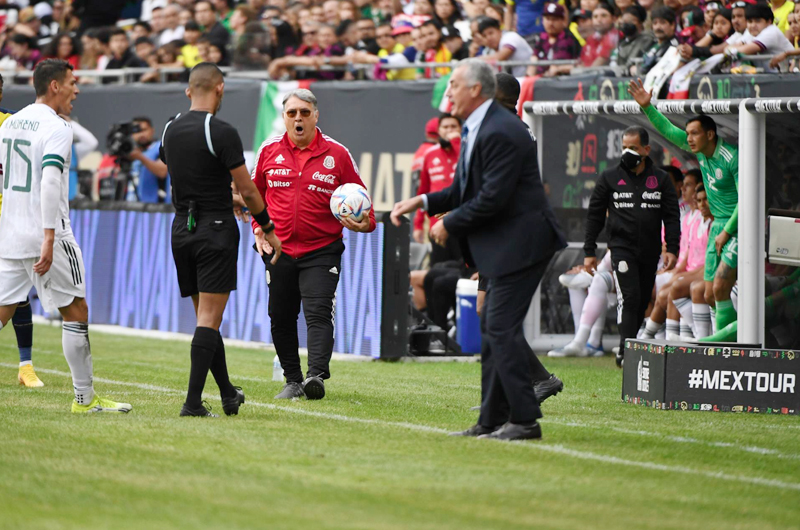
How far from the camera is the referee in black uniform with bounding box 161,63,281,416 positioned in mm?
7871

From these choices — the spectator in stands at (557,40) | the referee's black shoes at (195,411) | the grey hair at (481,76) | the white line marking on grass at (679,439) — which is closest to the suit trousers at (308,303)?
the referee's black shoes at (195,411)

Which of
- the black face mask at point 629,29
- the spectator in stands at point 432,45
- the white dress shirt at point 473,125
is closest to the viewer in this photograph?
the white dress shirt at point 473,125

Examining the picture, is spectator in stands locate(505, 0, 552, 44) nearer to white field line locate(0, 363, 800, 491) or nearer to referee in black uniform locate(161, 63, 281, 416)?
white field line locate(0, 363, 800, 491)

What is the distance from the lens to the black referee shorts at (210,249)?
7.94m

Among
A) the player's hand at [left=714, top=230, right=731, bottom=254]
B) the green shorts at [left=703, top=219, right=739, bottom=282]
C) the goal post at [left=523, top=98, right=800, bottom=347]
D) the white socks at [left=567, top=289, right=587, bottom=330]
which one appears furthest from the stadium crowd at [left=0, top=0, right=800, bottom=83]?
the player's hand at [left=714, top=230, right=731, bottom=254]

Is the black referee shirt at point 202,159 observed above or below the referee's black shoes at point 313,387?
above

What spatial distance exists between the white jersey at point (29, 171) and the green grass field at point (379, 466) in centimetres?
113

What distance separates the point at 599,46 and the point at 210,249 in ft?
29.4

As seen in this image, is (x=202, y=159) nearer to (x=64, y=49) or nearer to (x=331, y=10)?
(x=331, y=10)

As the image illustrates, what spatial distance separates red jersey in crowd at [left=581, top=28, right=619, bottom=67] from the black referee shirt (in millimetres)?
8611

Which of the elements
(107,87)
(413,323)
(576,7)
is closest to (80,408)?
(413,323)

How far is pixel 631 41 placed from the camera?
14836 mm

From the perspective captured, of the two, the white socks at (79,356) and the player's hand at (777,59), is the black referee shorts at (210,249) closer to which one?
the white socks at (79,356)

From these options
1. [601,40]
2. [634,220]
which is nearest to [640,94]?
[634,220]
